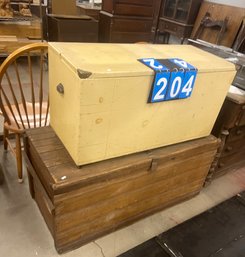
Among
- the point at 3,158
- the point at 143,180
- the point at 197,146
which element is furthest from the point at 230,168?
the point at 3,158

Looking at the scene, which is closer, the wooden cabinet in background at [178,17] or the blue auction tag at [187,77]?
the blue auction tag at [187,77]

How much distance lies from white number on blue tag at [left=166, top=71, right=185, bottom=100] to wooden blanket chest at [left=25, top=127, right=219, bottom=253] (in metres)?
0.30

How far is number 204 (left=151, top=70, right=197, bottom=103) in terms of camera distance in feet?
3.02

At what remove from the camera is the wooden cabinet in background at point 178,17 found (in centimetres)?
333

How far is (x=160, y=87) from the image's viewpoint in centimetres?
→ 94

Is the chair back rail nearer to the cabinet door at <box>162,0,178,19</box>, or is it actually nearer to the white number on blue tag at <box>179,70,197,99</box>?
the white number on blue tag at <box>179,70,197,99</box>

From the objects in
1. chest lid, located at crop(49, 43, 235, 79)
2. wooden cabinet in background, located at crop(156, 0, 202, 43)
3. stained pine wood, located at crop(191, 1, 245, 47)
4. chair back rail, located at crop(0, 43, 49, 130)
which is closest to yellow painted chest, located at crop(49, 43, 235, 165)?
chest lid, located at crop(49, 43, 235, 79)

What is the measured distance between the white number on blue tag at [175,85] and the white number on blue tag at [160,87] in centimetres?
2

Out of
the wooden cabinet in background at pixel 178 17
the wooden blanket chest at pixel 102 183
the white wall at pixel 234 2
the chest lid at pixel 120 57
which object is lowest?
the wooden blanket chest at pixel 102 183

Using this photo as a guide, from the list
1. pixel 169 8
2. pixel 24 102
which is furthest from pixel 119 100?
pixel 169 8

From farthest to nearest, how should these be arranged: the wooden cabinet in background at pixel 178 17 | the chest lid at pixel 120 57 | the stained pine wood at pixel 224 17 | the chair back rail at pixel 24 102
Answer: the wooden cabinet in background at pixel 178 17 → the stained pine wood at pixel 224 17 → the chair back rail at pixel 24 102 → the chest lid at pixel 120 57

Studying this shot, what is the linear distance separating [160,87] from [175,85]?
0.23 ft

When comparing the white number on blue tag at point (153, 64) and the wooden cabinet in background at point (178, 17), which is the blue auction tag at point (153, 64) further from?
the wooden cabinet in background at point (178, 17)

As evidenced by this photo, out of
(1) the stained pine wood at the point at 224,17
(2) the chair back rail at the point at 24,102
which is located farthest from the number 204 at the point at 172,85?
(1) the stained pine wood at the point at 224,17
